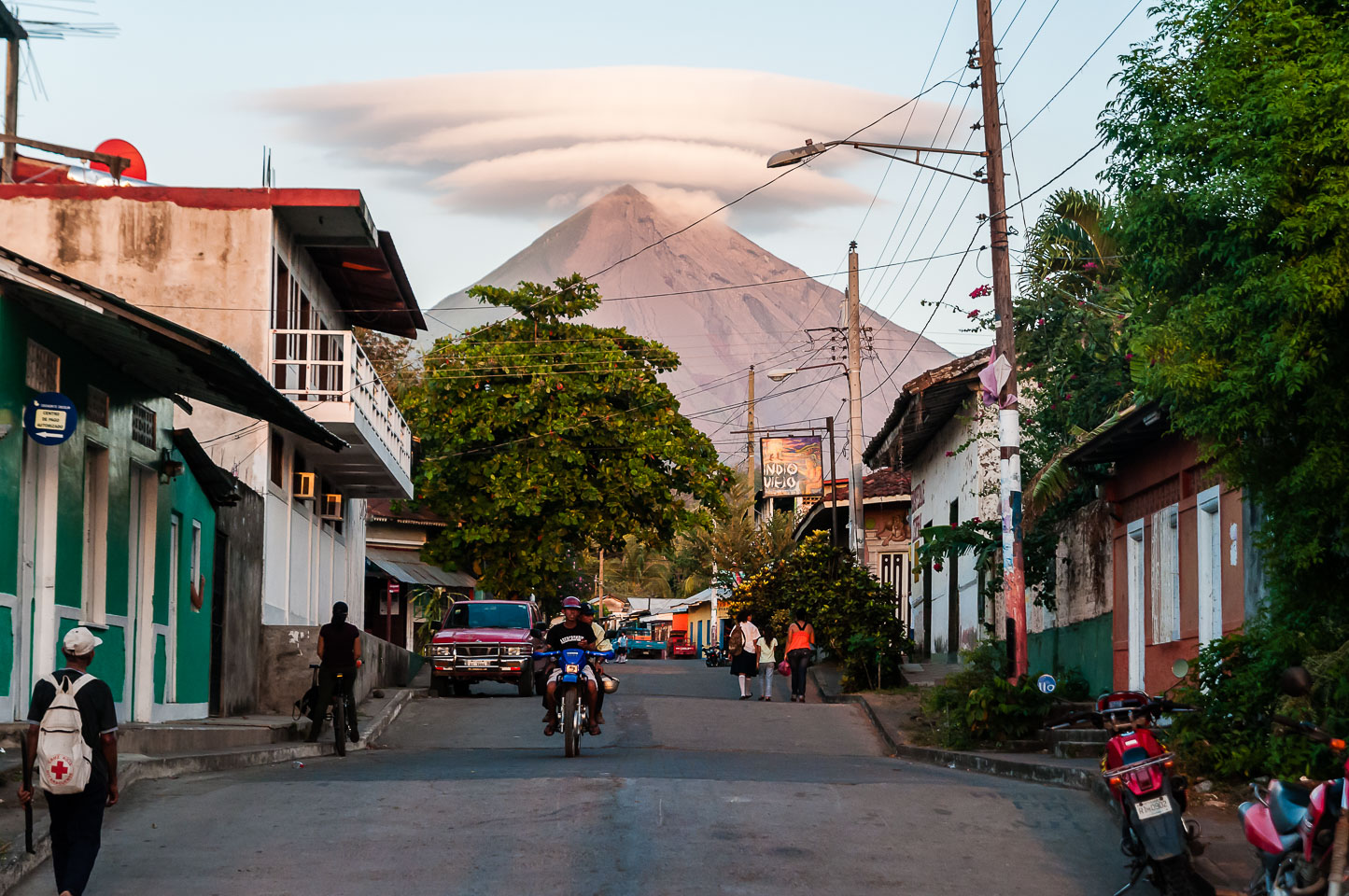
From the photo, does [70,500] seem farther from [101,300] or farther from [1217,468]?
[1217,468]

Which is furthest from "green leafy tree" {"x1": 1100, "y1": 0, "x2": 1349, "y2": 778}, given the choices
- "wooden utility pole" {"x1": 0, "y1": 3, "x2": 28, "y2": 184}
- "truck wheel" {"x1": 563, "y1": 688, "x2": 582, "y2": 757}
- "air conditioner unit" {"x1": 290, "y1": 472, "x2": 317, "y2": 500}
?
"air conditioner unit" {"x1": 290, "y1": 472, "x2": 317, "y2": 500}

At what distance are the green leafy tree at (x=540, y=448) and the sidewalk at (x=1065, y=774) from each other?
53.0ft

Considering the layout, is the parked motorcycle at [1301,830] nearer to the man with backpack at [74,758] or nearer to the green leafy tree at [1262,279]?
the green leafy tree at [1262,279]

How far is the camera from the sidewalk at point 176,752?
9.73 metres

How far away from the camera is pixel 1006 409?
1902cm

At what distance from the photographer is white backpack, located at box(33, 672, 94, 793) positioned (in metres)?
8.24

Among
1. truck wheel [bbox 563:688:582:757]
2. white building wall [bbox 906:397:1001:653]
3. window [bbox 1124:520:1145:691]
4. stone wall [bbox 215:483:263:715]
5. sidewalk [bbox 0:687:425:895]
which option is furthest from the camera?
white building wall [bbox 906:397:1001:653]

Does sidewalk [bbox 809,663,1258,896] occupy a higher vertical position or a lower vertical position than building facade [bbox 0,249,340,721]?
lower

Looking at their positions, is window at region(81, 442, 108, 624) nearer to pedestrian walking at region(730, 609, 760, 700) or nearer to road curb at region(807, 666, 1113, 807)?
road curb at region(807, 666, 1113, 807)

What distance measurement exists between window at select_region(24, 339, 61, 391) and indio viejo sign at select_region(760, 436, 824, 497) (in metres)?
35.0

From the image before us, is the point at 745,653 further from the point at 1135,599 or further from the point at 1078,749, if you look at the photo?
the point at 1078,749

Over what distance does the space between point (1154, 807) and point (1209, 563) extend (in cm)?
899

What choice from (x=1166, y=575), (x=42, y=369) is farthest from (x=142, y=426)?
(x=1166, y=575)

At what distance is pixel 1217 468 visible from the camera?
1237cm
